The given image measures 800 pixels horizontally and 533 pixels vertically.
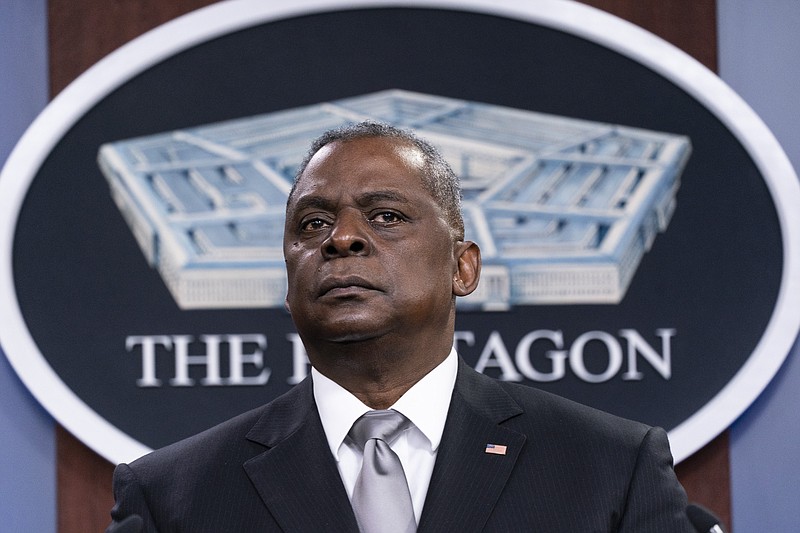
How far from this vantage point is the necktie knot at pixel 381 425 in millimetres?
1350

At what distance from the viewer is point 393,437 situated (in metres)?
1.36

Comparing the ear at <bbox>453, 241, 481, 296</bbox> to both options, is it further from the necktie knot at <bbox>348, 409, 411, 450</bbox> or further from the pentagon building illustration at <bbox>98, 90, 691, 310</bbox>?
the pentagon building illustration at <bbox>98, 90, 691, 310</bbox>

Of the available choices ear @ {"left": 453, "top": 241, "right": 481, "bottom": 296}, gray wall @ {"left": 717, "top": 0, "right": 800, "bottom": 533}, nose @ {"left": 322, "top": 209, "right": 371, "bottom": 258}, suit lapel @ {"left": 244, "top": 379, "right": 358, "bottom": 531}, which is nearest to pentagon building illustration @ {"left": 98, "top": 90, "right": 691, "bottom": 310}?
gray wall @ {"left": 717, "top": 0, "right": 800, "bottom": 533}

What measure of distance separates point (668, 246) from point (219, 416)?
1.20m

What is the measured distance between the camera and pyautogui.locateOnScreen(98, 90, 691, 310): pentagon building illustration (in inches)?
96.0

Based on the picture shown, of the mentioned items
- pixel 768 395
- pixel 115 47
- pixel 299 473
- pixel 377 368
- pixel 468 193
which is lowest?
pixel 768 395

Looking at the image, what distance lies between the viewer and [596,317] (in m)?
2.45

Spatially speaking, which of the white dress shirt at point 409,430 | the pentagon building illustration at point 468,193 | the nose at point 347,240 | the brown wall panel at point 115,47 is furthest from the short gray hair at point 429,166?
the brown wall panel at point 115,47

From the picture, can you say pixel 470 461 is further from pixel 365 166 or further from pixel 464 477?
pixel 365 166

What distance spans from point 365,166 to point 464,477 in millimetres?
450

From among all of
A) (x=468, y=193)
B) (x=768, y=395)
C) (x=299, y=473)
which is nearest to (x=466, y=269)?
(x=299, y=473)

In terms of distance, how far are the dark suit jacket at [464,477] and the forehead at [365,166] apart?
0.32m

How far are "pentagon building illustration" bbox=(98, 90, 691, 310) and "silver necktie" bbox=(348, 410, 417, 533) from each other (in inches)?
45.6

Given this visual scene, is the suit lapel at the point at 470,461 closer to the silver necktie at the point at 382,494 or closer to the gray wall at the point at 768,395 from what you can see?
the silver necktie at the point at 382,494
